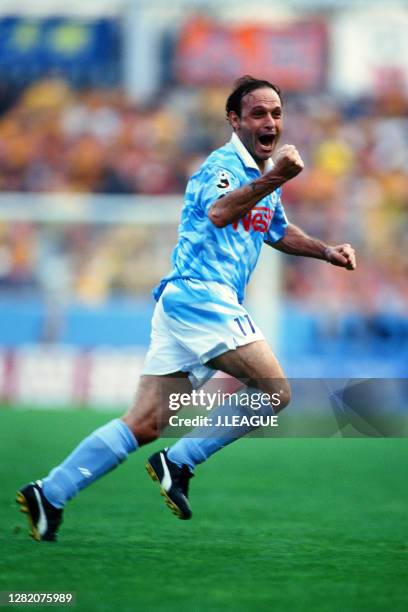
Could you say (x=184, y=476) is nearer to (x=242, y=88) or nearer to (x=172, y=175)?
(x=242, y=88)

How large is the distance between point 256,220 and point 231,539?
1553 mm

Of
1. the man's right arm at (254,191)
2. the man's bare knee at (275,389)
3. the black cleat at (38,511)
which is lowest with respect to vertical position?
the black cleat at (38,511)

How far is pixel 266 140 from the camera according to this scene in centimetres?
554

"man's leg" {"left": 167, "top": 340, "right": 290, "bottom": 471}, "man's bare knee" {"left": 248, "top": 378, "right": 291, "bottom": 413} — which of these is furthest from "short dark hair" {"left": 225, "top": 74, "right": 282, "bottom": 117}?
"man's bare knee" {"left": 248, "top": 378, "right": 291, "bottom": 413}

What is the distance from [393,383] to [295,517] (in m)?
8.28

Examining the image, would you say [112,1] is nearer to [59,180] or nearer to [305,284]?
[59,180]

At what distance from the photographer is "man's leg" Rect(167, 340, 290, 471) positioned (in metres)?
5.43

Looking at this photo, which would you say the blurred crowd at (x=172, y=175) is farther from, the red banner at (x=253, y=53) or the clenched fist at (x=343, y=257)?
the clenched fist at (x=343, y=257)

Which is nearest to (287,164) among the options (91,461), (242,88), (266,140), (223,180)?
(223,180)

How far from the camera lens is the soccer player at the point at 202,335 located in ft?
17.7

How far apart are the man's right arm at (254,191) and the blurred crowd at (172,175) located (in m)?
10.8

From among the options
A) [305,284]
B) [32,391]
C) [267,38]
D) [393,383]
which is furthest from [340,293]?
[267,38]

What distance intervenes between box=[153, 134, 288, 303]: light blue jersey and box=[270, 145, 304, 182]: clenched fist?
0.30 metres

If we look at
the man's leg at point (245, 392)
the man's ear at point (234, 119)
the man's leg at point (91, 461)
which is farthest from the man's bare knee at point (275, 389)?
the man's ear at point (234, 119)
